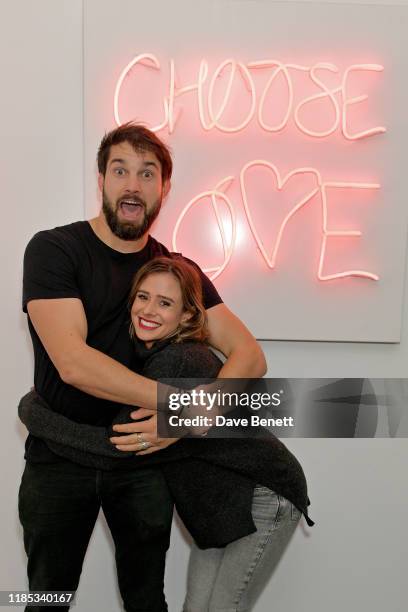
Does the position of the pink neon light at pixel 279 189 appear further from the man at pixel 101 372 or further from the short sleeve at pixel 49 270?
the short sleeve at pixel 49 270

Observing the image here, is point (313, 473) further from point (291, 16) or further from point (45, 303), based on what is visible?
point (291, 16)

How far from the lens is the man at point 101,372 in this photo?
54.2 inches

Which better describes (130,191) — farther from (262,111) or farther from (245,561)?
(245,561)

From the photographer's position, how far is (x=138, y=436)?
4.57 ft

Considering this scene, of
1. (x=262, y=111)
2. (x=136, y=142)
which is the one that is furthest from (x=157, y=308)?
(x=262, y=111)

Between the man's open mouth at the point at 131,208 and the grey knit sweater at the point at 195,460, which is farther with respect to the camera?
the man's open mouth at the point at 131,208

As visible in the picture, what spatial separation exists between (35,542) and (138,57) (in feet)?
4.85

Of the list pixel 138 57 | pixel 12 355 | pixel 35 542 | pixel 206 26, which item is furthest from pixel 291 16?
pixel 35 542

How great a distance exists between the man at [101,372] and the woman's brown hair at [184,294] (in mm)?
46

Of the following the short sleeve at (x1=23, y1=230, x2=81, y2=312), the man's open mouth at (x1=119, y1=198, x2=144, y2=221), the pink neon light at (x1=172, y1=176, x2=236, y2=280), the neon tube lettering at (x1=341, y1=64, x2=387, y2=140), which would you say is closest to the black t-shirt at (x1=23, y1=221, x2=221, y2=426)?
the short sleeve at (x1=23, y1=230, x2=81, y2=312)

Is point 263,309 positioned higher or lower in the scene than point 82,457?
higher

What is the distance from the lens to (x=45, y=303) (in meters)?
1.38

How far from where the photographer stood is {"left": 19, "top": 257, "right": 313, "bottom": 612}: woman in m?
1.41

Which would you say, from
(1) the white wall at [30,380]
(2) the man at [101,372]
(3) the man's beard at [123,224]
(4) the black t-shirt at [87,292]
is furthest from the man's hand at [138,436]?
(1) the white wall at [30,380]
